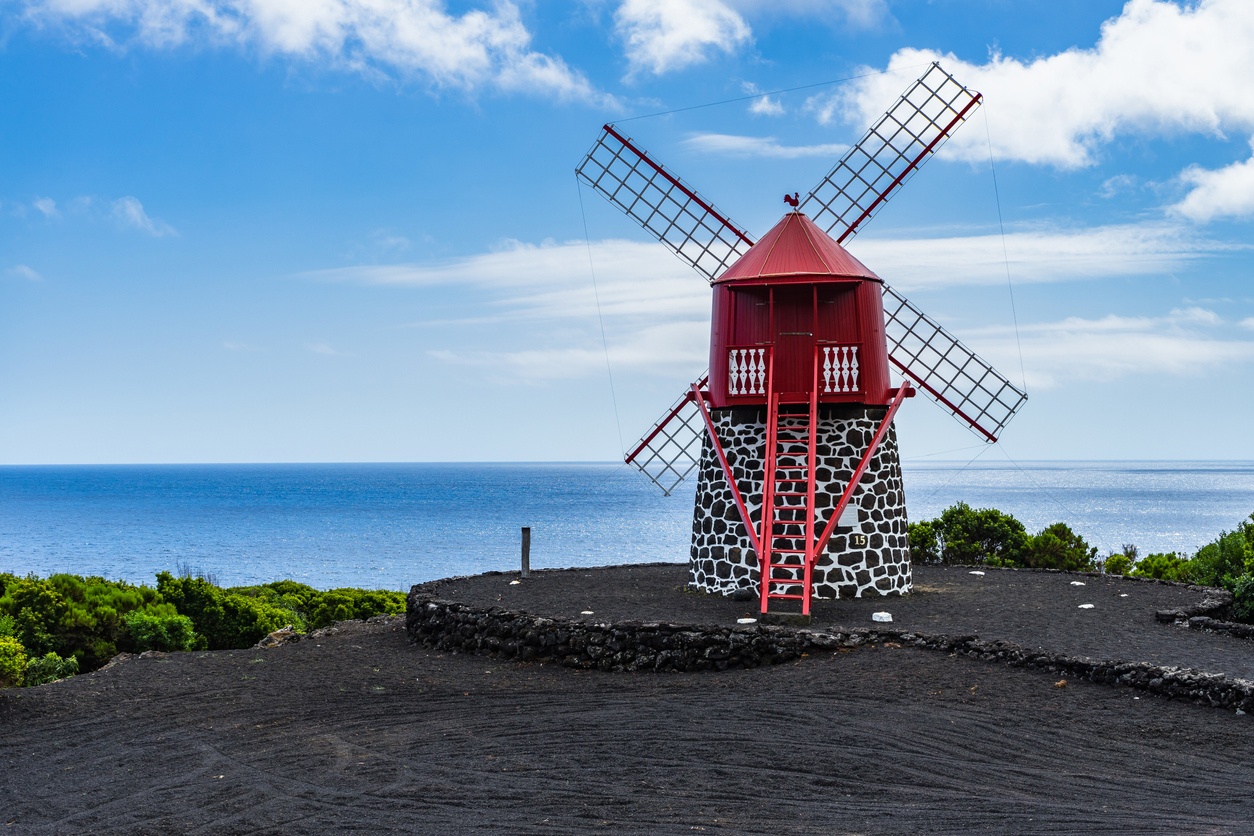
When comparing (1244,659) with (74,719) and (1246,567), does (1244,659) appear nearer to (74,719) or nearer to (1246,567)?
(1246,567)

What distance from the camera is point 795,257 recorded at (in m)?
16.7

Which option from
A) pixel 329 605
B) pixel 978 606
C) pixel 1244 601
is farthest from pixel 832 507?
pixel 329 605

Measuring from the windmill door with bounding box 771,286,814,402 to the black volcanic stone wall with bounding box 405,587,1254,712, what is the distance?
4305mm

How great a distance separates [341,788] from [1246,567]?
15372 mm

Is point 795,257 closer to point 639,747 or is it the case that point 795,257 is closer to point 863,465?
point 863,465

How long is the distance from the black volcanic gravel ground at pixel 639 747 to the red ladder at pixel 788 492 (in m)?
1.53

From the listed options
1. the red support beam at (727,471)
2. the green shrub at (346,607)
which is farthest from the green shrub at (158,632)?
the red support beam at (727,471)

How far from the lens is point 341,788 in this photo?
881 centimetres

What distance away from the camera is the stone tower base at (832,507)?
53.5 feet

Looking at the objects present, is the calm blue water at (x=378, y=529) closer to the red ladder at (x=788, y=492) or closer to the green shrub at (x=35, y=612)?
the green shrub at (x=35, y=612)

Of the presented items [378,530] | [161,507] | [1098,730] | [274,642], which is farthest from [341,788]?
[161,507]

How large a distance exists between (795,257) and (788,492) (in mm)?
3492

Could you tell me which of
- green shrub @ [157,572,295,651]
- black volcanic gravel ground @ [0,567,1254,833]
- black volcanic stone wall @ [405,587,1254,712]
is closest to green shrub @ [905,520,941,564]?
black volcanic gravel ground @ [0,567,1254,833]

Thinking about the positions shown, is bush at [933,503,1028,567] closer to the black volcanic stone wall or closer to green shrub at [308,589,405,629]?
green shrub at [308,589,405,629]
